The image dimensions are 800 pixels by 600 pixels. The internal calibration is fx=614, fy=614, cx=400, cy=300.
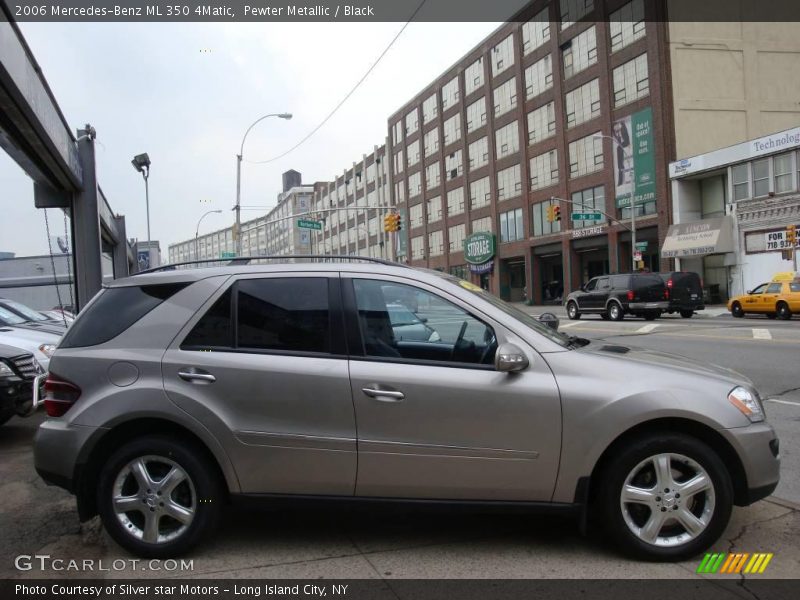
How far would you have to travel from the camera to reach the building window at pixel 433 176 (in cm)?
6300

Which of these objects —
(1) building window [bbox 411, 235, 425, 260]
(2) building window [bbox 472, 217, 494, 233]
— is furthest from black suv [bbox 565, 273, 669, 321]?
(1) building window [bbox 411, 235, 425, 260]

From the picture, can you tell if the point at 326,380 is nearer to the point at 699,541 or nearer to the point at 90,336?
the point at 90,336

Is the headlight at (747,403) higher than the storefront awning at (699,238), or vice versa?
the storefront awning at (699,238)

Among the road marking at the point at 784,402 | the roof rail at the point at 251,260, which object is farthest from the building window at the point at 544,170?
the roof rail at the point at 251,260

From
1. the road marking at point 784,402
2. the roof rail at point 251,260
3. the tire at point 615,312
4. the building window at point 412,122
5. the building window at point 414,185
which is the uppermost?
the building window at point 412,122

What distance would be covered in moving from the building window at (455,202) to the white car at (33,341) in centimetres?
5234

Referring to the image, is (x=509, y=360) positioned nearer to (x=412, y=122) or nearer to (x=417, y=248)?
(x=417, y=248)

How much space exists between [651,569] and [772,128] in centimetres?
4388

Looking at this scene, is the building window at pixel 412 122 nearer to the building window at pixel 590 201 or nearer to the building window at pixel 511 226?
the building window at pixel 511 226

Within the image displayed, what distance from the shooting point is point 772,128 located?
39.0 meters

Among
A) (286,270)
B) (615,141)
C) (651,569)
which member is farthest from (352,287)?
(615,141)

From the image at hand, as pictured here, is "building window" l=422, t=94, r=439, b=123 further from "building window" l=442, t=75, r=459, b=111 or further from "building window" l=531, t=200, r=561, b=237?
"building window" l=531, t=200, r=561, b=237

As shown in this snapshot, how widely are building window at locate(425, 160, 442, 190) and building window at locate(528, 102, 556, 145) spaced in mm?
15990

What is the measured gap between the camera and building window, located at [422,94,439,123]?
62500 mm
